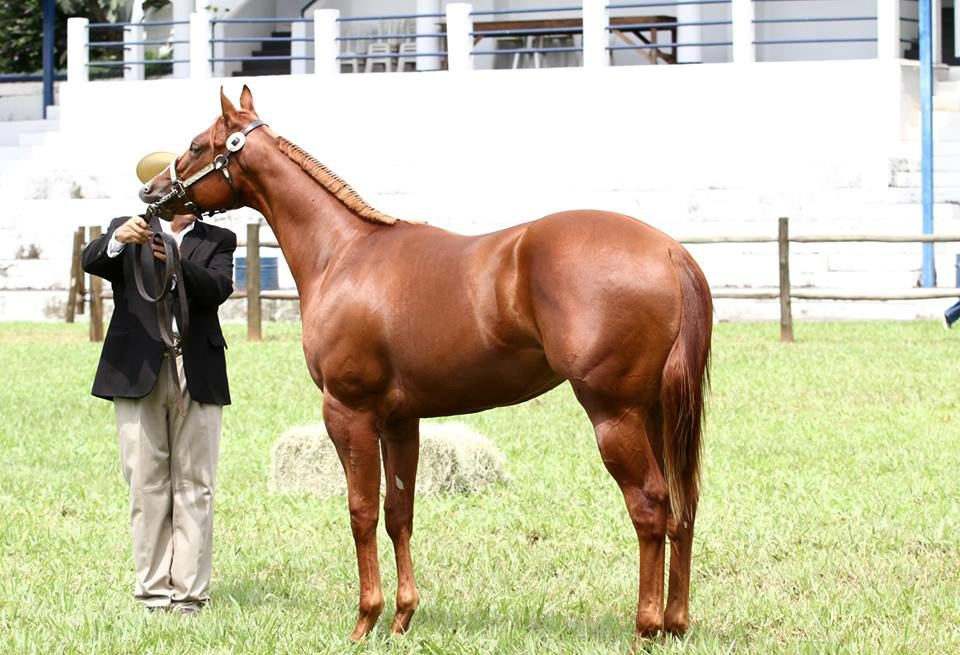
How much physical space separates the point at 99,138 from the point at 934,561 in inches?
746

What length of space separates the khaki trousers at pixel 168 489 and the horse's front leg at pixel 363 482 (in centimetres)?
80

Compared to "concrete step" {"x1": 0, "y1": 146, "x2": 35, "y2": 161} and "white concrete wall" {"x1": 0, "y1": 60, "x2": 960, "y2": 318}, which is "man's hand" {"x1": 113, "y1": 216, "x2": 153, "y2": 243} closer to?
"white concrete wall" {"x1": 0, "y1": 60, "x2": 960, "y2": 318}

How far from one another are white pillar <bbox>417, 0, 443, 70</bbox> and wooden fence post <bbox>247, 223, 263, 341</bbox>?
6166mm

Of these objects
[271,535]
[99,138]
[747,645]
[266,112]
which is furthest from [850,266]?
[747,645]

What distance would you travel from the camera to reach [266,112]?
2253 centimetres

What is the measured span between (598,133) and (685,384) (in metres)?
16.4

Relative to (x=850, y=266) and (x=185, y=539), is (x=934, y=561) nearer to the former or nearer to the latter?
(x=185, y=539)

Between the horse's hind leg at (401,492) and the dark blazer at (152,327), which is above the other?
the dark blazer at (152,327)

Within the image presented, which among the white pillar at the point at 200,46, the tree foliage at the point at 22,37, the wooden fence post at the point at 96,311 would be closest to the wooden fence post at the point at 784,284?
the wooden fence post at the point at 96,311

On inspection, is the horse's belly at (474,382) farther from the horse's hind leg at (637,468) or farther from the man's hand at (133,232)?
the man's hand at (133,232)

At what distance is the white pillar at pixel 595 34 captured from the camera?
21250 mm

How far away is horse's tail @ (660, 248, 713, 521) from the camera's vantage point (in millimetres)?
4852

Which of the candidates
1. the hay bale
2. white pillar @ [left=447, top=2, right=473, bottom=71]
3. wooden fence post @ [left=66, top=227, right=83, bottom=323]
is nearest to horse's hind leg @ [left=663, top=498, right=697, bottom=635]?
the hay bale

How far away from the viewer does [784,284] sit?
1678 centimetres
